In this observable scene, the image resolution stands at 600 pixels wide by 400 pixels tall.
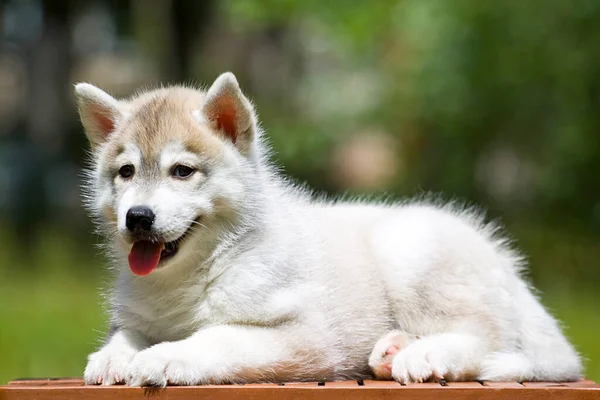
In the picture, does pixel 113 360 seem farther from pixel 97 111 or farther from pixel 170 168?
pixel 97 111

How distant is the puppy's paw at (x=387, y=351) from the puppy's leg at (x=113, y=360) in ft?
4.01

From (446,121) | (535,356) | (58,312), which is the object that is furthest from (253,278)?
(446,121)

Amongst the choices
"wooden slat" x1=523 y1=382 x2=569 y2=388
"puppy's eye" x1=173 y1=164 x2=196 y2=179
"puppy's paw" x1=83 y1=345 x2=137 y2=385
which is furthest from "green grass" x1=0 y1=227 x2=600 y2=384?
"wooden slat" x1=523 y1=382 x2=569 y2=388

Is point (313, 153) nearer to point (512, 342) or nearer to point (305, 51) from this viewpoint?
point (305, 51)

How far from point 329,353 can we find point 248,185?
95 cm

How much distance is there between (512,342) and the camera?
490 centimetres

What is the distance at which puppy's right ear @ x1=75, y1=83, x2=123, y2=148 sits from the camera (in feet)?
15.1

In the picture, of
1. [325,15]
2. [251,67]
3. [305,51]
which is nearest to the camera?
[325,15]

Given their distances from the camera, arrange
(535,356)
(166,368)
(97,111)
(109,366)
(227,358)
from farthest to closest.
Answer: (535,356)
(97,111)
(109,366)
(227,358)
(166,368)

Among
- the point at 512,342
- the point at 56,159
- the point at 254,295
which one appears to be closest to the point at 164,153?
the point at 254,295

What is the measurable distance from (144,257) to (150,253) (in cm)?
4

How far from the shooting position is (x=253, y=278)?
427 centimetres

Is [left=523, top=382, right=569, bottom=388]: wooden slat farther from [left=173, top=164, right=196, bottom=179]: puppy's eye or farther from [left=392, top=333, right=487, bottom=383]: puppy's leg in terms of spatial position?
[left=173, top=164, right=196, bottom=179]: puppy's eye

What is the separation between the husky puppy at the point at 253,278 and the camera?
4.11 meters
